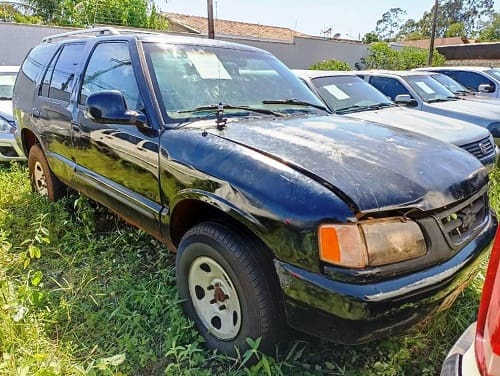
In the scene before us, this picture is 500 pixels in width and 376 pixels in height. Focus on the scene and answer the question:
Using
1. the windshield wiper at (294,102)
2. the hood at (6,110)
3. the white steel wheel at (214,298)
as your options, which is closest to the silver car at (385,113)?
the windshield wiper at (294,102)

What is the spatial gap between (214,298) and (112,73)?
1.89m

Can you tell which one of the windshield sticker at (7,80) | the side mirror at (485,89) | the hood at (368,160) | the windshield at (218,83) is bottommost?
the side mirror at (485,89)

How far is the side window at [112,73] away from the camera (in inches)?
114

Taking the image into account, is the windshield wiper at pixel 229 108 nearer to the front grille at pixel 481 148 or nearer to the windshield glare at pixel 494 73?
the front grille at pixel 481 148

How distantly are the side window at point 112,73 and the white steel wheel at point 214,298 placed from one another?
3.77 feet

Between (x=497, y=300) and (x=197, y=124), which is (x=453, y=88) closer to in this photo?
(x=197, y=124)

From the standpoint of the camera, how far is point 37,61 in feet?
15.2

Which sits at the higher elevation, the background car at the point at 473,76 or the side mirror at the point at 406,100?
the background car at the point at 473,76

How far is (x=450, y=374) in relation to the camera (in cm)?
140

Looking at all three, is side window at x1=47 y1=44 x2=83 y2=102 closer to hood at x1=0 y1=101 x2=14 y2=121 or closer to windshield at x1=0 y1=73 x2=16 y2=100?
hood at x1=0 y1=101 x2=14 y2=121

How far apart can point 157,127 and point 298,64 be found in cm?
2204

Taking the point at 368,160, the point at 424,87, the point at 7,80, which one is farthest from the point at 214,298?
the point at 7,80

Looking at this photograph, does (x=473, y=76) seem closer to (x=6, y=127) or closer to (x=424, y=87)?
(x=424, y=87)

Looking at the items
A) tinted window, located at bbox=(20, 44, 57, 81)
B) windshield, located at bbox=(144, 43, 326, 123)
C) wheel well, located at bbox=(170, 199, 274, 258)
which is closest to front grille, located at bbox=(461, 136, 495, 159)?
windshield, located at bbox=(144, 43, 326, 123)
